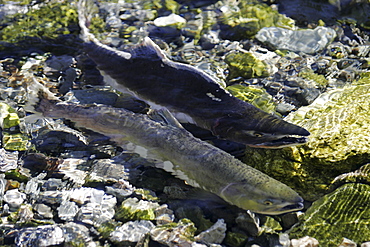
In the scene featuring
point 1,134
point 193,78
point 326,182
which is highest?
point 193,78

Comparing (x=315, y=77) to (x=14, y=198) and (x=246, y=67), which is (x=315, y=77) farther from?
(x=14, y=198)

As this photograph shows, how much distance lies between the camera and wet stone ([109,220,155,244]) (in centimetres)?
A: 384

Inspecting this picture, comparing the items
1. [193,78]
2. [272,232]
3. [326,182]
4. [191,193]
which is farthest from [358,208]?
[193,78]

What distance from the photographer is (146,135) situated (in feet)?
14.4

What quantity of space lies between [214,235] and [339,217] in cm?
116

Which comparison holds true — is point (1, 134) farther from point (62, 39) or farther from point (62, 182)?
point (62, 39)

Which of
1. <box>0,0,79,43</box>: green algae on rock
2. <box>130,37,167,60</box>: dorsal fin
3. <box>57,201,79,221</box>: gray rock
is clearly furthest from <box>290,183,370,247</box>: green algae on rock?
<box>0,0,79,43</box>: green algae on rock

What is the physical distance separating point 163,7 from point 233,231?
18.9 feet

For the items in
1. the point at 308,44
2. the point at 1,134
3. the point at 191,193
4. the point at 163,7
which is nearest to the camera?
the point at 191,193

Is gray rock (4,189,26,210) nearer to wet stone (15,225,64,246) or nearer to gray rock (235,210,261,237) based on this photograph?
wet stone (15,225,64,246)

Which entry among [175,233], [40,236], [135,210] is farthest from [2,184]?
[175,233]

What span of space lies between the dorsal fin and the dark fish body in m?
1.17

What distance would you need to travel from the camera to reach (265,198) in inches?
139

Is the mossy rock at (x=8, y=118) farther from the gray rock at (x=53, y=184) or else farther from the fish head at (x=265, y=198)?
the fish head at (x=265, y=198)
